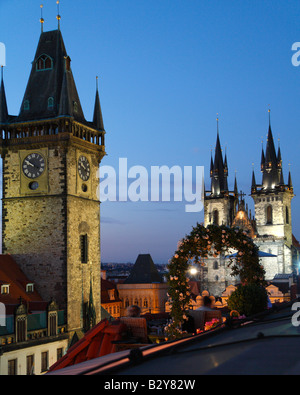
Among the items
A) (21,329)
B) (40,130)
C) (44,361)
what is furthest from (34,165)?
(44,361)

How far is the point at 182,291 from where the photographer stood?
16688 millimetres

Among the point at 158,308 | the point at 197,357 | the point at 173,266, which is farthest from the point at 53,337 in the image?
the point at 158,308

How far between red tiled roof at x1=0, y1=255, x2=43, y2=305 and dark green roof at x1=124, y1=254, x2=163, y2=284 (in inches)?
1652

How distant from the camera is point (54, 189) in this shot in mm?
32625

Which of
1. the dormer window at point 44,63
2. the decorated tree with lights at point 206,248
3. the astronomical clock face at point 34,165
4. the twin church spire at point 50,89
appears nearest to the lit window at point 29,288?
the astronomical clock face at point 34,165

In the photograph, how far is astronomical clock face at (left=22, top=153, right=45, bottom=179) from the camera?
33.2 metres

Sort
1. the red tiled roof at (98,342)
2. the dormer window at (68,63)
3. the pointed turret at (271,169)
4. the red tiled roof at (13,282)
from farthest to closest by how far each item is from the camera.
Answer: the pointed turret at (271,169)
the dormer window at (68,63)
the red tiled roof at (13,282)
the red tiled roof at (98,342)

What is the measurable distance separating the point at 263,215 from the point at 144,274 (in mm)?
32584

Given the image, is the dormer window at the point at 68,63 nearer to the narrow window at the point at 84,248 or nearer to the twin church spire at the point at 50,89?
the twin church spire at the point at 50,89

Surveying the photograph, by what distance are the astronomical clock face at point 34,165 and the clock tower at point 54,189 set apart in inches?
2.2

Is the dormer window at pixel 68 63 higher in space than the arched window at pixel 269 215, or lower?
higher

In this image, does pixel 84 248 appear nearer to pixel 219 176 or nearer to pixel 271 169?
pixel 271 169

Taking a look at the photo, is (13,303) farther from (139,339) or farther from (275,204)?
(275,204)

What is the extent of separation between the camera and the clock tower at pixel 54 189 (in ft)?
106
